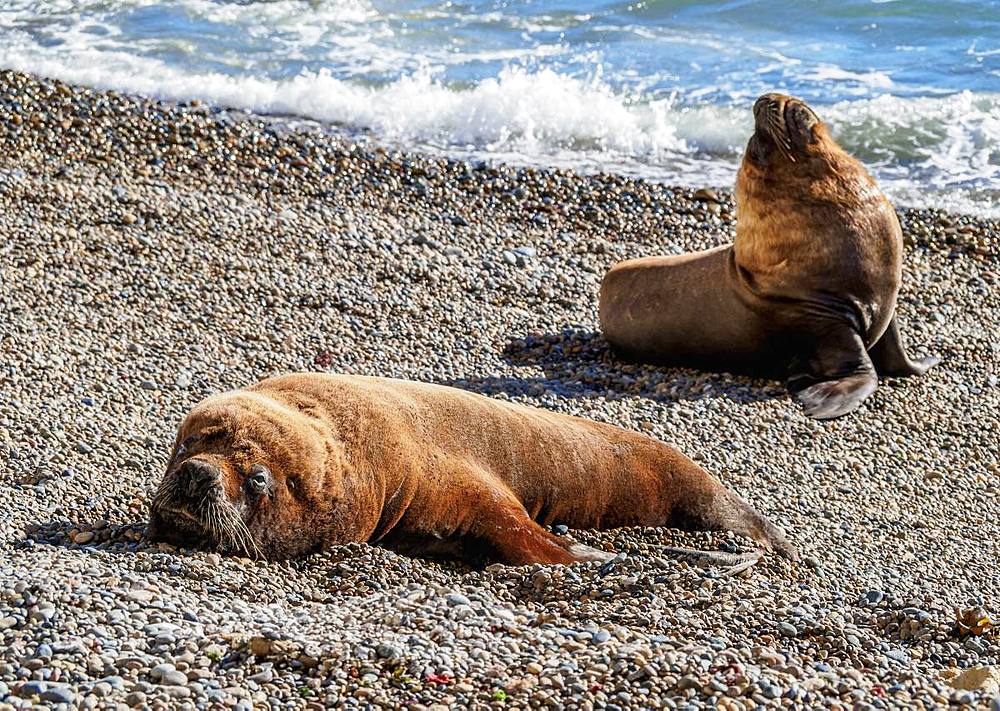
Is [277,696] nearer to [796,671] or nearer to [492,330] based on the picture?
[796,671]

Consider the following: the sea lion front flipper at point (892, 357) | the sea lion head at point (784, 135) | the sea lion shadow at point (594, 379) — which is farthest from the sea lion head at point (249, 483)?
the sea lion front flipper at point (892, 357)

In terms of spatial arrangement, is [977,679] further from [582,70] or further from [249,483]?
[582,70]

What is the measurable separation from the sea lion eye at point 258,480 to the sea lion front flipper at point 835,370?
3946mm

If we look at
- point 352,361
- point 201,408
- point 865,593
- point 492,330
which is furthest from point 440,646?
point 492,330

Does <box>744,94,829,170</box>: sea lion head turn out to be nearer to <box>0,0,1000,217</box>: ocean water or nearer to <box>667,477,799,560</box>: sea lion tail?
<box>667,477,799,560</box>: sea lion tail

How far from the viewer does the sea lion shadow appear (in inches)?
309

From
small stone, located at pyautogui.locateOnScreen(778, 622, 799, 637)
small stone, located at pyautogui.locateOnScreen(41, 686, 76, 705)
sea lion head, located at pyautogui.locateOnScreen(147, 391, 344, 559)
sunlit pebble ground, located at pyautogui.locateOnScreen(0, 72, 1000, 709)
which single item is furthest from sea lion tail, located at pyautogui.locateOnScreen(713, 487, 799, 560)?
small stone, located at pyautogui.locateOnScreen(41, 686, 76, 705)

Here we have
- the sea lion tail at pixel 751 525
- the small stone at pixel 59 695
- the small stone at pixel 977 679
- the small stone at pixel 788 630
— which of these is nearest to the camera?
the small stone at pixel 59 695

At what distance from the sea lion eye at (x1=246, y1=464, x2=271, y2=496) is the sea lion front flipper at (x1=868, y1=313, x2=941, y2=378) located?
4778 millimetres

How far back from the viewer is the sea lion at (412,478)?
485 centimetres

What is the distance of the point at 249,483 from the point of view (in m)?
4.77

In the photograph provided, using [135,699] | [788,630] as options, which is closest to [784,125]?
[788,630]

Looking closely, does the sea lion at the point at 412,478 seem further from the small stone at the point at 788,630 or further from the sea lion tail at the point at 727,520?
the small stone at the point at 788,630

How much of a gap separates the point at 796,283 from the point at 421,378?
93.2 inches
